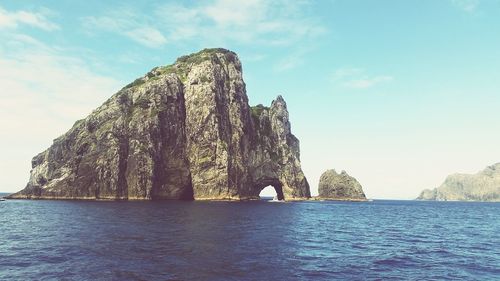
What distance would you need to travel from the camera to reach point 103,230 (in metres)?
49.2

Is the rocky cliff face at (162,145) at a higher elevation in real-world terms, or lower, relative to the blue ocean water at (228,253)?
higher

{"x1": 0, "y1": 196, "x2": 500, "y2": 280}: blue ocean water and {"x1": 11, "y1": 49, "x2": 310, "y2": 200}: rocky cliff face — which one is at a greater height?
{"x1": 11, "y1": 49, "x2": 310, "y2": 200}: rocky cliff face

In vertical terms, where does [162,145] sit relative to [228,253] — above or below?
above

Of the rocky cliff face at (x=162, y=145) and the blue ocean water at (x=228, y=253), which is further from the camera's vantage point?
the rocky cliff face at (x=162, y=145)

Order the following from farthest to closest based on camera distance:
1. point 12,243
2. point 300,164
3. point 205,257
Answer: point 300,164 < point 12,243 < point 205,257

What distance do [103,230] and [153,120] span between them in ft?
290

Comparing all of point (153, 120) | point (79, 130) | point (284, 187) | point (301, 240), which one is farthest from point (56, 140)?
point (301, 240)

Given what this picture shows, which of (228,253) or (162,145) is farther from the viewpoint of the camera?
(162,145)

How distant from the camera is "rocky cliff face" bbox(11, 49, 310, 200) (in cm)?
12938

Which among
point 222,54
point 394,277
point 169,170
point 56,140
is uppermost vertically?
point 222,54

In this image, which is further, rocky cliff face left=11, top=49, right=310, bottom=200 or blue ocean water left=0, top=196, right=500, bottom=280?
rocky cliff face left=11, top=49, right=310, bottom=200

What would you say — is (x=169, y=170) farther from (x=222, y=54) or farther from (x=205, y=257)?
(x=205, y=257)

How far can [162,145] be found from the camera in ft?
449

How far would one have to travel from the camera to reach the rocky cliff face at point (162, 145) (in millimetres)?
129375
